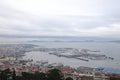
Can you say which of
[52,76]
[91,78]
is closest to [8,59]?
[91,78]

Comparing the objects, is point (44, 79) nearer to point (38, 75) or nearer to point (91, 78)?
point (38, 75)

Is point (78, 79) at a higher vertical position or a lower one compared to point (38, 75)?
lower

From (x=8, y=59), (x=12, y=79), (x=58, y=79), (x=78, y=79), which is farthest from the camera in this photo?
(x=8, y=59)

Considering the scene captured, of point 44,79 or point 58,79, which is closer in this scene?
point 58,79

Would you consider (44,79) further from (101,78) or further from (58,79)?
(101,78)

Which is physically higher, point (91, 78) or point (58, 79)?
point (58, 79)

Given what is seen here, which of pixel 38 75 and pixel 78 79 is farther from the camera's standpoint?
pixel 78 79

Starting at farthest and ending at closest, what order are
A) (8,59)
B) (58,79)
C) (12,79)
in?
(8,59)
(12,79)
(58,79)

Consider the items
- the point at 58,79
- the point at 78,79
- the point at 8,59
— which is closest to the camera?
the point at 58,79

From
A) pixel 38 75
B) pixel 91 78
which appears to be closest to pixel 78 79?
pixel 91 78

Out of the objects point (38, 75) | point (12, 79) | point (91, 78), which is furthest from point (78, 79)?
point (12, 79)
